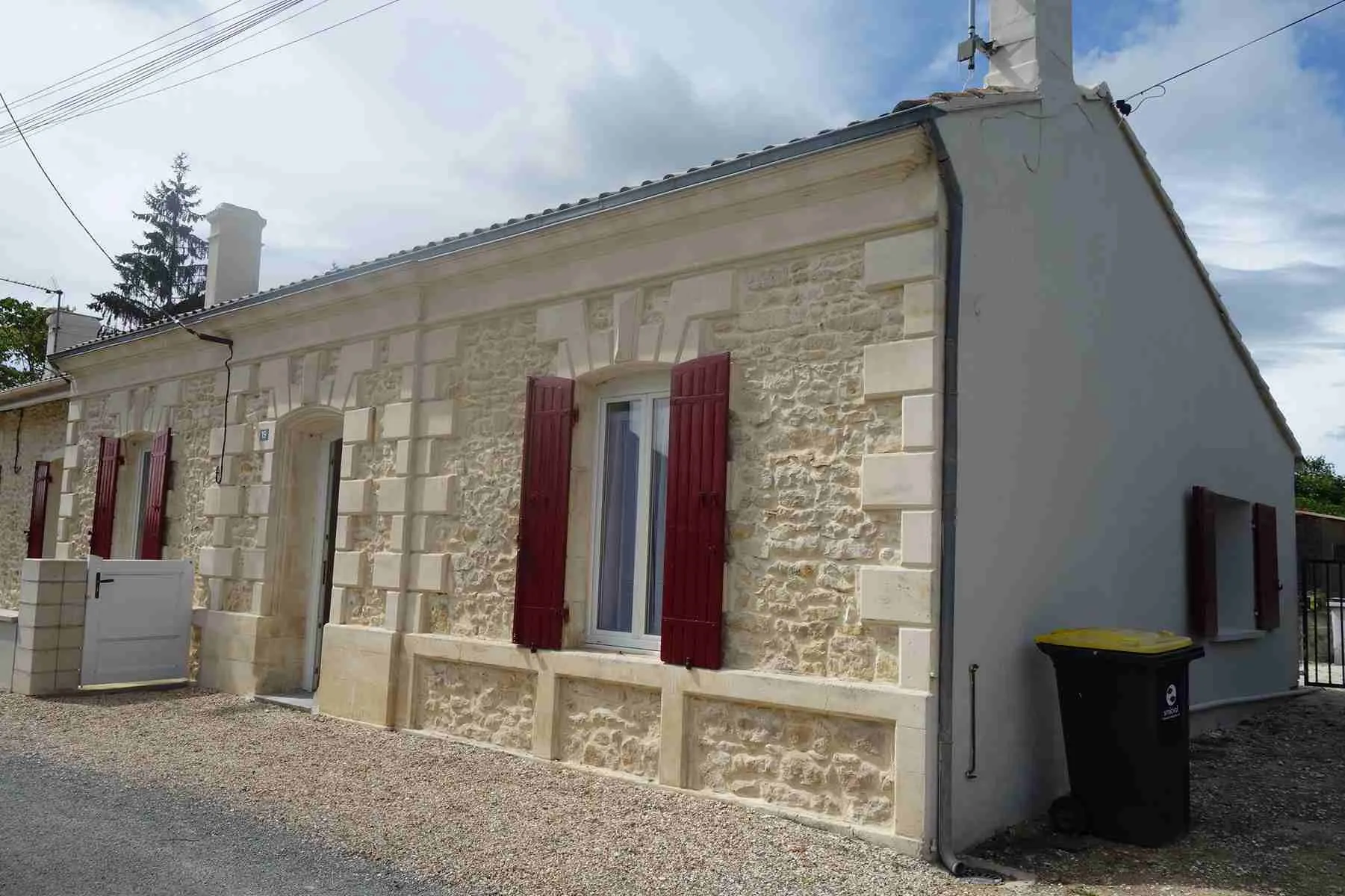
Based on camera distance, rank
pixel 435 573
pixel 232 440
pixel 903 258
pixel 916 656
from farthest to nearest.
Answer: pixel 232 440, pixel 435 573, pixel 903 258, pixel 916 656

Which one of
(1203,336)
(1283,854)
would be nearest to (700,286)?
(1283,854)

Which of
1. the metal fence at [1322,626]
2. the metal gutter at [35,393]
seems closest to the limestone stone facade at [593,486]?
the metal gutter at [35,393]

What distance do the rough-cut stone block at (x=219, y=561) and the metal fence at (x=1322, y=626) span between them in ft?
33.3

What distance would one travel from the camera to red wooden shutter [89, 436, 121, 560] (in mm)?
10773

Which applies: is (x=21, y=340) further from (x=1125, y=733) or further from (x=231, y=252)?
(x=1125, y=733)

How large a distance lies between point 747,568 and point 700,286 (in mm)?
1687

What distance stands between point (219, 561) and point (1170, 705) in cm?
777

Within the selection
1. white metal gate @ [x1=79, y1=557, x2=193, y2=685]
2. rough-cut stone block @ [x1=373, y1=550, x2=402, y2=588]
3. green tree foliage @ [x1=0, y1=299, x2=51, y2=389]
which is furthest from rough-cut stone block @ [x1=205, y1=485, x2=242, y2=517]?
green tree foliage @ [x1=0, y1=299, x2=51, y2=389]

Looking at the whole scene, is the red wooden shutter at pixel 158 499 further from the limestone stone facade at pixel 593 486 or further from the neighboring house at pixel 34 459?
the neighboring house at pixel 34 459

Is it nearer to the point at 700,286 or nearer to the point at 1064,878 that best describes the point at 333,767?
the point at 700,286

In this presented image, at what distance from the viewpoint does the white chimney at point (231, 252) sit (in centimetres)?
1100

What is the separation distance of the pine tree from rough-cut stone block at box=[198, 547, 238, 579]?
22.7 meters

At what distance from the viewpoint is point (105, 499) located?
35.6ft

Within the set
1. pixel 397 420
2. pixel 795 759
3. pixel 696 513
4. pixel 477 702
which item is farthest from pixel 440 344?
pixel 795 759
